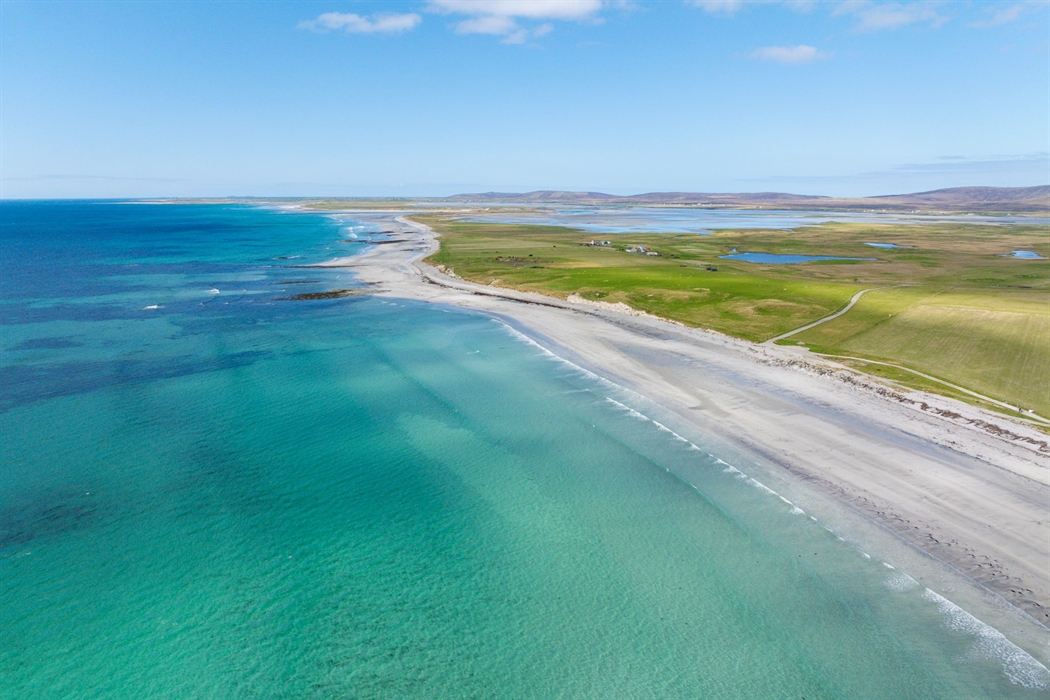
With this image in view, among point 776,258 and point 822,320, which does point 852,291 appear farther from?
point 776,258

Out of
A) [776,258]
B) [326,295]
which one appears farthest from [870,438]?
[776,258]

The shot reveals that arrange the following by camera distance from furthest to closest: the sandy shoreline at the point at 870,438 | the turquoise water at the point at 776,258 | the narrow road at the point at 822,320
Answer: the turquoise water at the point at 776,258 → the narrow road at the point at 822,320 → the sandy shoreline at the point at 870,438

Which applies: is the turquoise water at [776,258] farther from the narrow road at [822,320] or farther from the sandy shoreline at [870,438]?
the sandy shoreline at [870,438]

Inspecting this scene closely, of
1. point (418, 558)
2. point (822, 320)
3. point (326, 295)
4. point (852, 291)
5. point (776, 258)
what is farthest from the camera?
point (776, 258)

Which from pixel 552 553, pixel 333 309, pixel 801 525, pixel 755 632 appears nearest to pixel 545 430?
pixel 552 553

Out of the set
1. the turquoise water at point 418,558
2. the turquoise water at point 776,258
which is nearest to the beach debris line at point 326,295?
the turquoise water at point 418,558

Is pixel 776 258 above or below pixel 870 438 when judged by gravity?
above

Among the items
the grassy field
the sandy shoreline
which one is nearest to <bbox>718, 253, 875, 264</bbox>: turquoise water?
the grassy field
